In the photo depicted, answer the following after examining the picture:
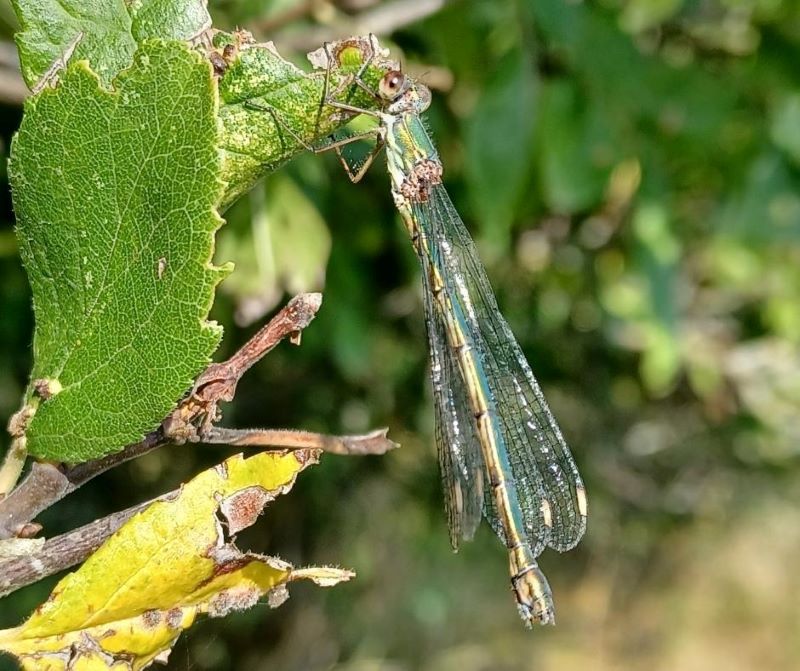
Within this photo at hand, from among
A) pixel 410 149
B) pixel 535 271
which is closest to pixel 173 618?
pixel 410 149

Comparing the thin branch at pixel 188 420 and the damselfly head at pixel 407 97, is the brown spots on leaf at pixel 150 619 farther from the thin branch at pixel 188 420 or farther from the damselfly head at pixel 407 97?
the damselfly head at pixel 407 97

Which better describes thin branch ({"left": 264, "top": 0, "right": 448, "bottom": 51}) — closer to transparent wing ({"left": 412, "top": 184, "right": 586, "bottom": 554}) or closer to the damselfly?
the damselfly

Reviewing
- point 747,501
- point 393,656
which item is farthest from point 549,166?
point 747,501

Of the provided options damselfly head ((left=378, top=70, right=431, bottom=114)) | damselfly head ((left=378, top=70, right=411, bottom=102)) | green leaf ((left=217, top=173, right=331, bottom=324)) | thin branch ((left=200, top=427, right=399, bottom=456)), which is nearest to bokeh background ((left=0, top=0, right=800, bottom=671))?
green leaf ((left=217, top=173, right=331, bottom=324))

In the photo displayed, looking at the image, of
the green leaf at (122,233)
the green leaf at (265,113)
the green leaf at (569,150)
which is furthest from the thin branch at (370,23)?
the green leaf at (122,233)

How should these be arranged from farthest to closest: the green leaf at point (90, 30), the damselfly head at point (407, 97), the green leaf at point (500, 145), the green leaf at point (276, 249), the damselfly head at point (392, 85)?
the green leaf at point (500, 145)
the green leaf at point (276, 249)
the damselfly head at point (407, 97)
the damselfly head at point (392, 85)
the green leaf at point (90, 30)
